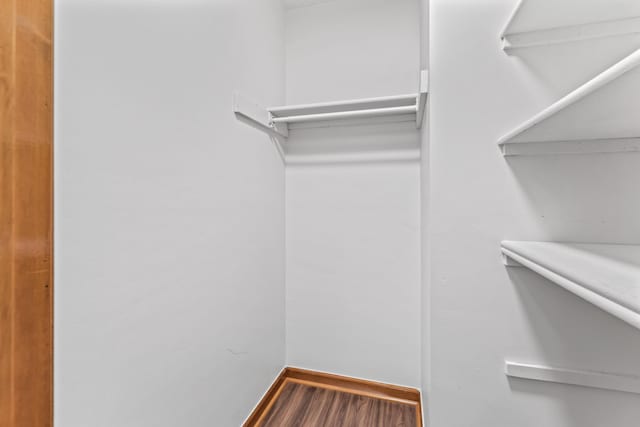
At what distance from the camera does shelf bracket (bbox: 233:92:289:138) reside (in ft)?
4.18

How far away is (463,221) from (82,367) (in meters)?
1.19

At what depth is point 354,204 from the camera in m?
1.74

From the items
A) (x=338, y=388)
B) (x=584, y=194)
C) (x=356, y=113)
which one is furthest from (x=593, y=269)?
(x=338, y=388)

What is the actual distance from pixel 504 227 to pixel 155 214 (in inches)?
45.6

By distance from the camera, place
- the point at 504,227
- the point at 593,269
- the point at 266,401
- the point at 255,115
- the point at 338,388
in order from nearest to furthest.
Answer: the point at 593,269, the point at 504,227, the point at 255,115, the point at 266,401, the point at 338,388

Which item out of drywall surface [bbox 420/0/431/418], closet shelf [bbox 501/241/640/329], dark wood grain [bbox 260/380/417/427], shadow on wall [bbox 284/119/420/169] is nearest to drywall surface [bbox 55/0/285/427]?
dark wood grain [bbox 260/380/417/427]

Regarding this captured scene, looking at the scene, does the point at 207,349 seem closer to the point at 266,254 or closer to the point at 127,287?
the point at 127,287

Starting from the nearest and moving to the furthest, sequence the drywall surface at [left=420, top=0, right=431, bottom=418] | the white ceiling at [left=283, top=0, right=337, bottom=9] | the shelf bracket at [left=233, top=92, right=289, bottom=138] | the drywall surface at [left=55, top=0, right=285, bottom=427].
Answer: the drywall surface at [left=55, top=0, right=285, bottom=427], the drywall surface at [left=420, top=0, right=431, bottom=418], the shelf bracket at [left=233, top=92, right=289, bottom=138], the white ceiling at [left=283, top=0, right=337, bottom=9]

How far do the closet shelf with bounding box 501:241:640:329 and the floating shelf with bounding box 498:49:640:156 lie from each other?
311 millimetres

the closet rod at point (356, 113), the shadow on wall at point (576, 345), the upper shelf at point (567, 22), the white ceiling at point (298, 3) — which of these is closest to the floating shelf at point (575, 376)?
the shadow on wall at point (576, 345)

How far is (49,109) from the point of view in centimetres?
61

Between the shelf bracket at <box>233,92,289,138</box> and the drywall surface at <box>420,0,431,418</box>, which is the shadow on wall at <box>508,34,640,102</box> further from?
the shelf bracket at <box>233,92,289,138</box>

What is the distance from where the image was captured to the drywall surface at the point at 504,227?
875 millimetres

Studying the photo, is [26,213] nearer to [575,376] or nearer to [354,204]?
[354,204]
